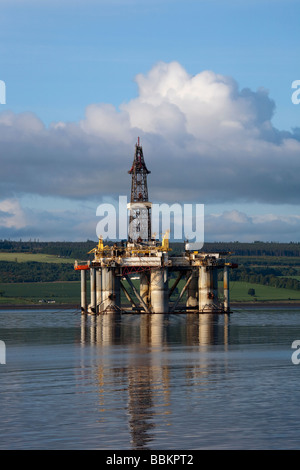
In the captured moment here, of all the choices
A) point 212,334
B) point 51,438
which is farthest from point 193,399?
point 212,334

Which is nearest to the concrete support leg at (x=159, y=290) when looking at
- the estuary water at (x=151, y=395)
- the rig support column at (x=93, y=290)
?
the rig support column at (x=93, y=290)

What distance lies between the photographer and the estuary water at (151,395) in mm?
→ 38156

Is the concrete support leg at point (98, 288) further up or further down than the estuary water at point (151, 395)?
further up

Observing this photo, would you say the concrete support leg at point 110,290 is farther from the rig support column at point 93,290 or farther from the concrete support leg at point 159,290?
the concrete support leg at point 159,290

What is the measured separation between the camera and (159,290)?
15450cm

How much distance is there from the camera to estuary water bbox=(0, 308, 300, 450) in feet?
125

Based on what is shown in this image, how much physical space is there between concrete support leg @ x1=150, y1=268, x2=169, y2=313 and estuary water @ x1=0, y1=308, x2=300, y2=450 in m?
58.9

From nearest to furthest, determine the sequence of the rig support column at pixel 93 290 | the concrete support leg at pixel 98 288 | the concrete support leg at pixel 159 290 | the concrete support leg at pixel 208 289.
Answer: the concrete support leg at pixel 159 290 < the concrete support leg at pixel 208 289 < the concrete support leg at pixel 98 288 < the rig support column at pixel 93 290

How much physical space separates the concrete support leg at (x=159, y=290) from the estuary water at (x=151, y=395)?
5894 centimetres

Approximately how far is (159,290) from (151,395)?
343ft

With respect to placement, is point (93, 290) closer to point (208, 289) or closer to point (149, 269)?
point (149, 269)
